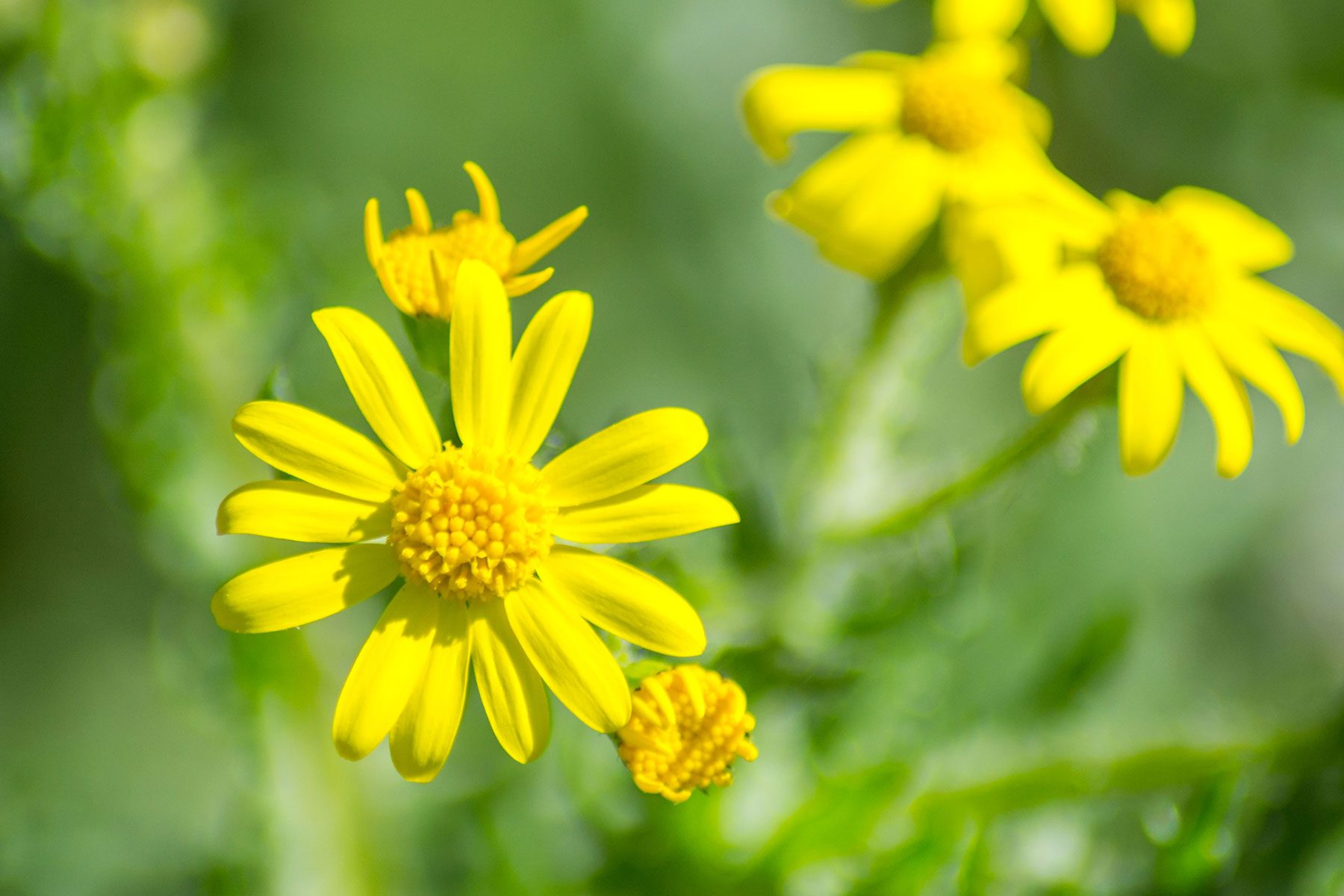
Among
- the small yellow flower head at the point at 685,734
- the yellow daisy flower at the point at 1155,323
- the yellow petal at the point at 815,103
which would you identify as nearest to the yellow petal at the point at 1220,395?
the yellow daisy flower at the point at 1155,323

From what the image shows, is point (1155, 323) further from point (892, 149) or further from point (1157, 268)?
point (892, 149)

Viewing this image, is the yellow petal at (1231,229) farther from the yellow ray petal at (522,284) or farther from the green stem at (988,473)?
the yellow ray petal at (522,284)

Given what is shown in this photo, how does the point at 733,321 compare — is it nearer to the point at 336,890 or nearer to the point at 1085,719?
the point at 1085,719

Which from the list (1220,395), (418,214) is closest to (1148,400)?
(1220,395)

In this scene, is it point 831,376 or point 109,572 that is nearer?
point 831,376

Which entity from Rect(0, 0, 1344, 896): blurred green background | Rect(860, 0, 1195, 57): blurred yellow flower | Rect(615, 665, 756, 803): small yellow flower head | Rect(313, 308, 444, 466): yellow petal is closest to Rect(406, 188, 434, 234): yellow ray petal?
Rect(313, 308, 444, 466): yellow petal

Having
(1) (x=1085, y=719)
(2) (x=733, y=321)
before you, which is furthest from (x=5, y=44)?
(1) (x=1085, y=719)

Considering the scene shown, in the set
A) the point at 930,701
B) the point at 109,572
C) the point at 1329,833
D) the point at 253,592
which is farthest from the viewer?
the point at 109,572

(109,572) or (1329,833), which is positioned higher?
(109,572)
